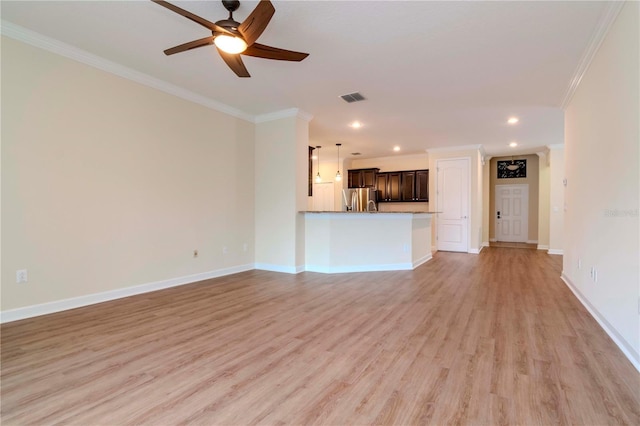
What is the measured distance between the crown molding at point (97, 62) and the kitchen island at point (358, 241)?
7.81 feet

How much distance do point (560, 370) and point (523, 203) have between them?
9.18m

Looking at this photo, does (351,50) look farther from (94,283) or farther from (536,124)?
(536,124)

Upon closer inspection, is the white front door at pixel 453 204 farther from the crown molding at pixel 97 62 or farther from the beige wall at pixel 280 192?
the crown molding at pixel 97 62

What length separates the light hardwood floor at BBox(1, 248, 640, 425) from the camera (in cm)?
157

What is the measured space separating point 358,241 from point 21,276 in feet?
13.5

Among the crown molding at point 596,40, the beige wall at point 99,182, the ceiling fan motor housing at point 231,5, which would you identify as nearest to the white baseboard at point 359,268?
the beige wall at point 99,182

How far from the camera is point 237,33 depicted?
2330mm

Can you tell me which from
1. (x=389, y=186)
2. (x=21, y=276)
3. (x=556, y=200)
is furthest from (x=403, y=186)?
(x=21, y=276)

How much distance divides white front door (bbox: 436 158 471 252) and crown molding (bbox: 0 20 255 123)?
555 cm

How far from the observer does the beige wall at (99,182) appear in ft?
9.36

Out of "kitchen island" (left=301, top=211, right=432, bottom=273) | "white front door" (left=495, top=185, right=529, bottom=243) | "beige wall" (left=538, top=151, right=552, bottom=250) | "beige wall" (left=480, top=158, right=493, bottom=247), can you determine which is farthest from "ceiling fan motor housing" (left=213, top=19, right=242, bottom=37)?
"white front door" (left=495, top=185, right=529, bottom=243)

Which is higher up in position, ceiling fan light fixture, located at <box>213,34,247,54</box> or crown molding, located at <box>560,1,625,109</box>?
crown molding, located at <box>560,1,625,109</box>

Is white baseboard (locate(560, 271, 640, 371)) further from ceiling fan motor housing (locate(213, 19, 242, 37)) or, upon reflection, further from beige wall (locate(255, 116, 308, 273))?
beige wall (locate(255, 116, 308, 273))

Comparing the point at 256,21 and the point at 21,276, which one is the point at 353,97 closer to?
the point at 256,21
